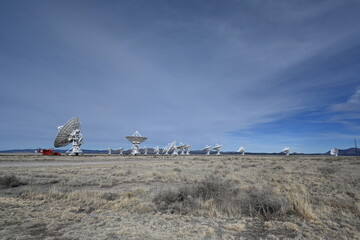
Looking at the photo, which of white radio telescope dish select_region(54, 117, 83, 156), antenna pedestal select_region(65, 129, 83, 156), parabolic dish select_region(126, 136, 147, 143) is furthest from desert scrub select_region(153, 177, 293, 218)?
parabolic dish select_region(126, 136, 147, 143)

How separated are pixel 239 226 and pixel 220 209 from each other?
184 centimetres

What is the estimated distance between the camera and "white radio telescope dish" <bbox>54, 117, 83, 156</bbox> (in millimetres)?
55287

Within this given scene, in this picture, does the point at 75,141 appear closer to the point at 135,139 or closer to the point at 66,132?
the point at 66,132

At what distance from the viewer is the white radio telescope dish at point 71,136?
2177 inches

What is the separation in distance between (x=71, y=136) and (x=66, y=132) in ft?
14.5

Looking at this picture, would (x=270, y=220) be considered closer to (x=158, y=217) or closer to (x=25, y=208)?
(x=158, y=217)

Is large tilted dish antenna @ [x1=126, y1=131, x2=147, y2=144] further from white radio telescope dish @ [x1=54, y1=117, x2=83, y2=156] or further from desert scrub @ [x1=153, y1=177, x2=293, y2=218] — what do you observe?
desert scrub @ [x1=153, y1=177, x2=293, y2=218]

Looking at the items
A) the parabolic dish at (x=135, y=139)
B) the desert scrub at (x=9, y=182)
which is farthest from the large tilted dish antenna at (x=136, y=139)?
the desert scrub at (x=9, y=182)

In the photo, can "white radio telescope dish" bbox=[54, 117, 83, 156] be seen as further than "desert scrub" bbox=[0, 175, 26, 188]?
Yes

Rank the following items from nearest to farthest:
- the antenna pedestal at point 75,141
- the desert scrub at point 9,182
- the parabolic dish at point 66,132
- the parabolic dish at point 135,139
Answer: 1. the desert scrub at point 9,182
2. the parabolic dish at point 66,132
3. the antenna pedestal at point 75,141
4. the parabolic dish at point 135,139

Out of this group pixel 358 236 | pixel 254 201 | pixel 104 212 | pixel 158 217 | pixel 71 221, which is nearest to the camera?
pixel 358 236

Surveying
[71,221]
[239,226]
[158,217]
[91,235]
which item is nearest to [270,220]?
Result: [239,226]

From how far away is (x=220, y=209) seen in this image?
7867 mm

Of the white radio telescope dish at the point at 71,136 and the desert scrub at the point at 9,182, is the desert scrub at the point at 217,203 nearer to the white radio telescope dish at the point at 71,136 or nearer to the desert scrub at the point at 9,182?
the desert scrub at the point at 9,182
